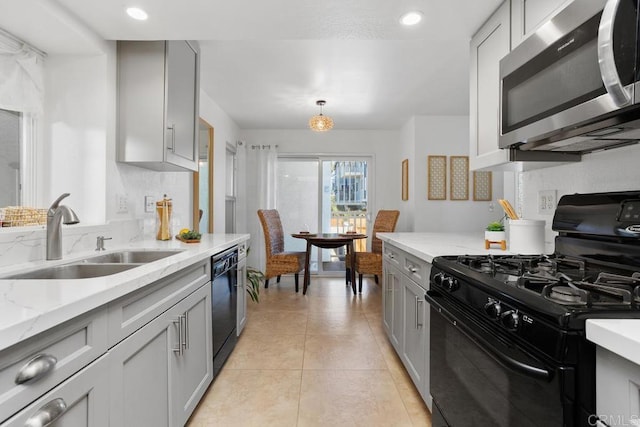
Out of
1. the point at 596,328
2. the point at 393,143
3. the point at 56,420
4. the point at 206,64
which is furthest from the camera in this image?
the point at 393,143

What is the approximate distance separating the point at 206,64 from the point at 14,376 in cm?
301

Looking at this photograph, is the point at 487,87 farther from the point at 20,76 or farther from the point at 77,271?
the point at 20,76

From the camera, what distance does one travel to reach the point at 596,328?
0.68 meters

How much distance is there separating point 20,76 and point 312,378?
2.49 metres

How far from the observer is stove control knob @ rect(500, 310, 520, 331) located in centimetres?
89

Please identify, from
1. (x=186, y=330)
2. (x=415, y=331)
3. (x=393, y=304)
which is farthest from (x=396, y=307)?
(x=186, y=330)

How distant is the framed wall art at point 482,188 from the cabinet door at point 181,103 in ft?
12.3

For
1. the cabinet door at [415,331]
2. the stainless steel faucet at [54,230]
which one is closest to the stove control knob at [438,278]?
the cabinet door at [415,331]

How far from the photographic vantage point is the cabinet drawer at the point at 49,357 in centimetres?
67

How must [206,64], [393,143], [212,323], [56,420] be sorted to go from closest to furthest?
[56,420]
[212,323]
[206,64]
[393,143]

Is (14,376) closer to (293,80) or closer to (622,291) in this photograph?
(622,291)

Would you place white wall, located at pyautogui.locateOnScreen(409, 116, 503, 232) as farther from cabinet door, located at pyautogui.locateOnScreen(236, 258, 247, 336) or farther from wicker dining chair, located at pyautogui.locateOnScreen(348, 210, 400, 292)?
cabinet door, located at pyautogui.locateOnScreen(236, 258, 247, 336)

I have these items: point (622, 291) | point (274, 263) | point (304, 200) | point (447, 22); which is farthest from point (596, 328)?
point (304, 200)

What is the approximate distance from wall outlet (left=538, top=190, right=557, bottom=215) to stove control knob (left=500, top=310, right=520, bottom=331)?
1.09m
